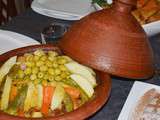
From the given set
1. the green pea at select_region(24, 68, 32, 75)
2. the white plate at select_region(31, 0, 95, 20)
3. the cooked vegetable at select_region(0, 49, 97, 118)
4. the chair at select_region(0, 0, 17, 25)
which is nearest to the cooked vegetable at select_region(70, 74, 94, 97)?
the cooked vegetable at select_region(0, 49, 97, 118)

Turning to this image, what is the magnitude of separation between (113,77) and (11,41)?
364mm

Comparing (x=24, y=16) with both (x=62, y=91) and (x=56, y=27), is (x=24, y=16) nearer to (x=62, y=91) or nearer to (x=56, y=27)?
(x=56, y=27)

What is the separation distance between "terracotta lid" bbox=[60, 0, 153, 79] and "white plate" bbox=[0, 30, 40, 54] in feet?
1.13

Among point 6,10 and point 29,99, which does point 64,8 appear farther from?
point 29,99

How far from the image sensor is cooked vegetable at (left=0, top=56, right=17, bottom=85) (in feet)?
3.27

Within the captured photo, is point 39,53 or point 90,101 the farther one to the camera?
point 39,53

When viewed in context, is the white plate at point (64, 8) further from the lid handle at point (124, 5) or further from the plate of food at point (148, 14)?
the lid handle at point (124, 5)

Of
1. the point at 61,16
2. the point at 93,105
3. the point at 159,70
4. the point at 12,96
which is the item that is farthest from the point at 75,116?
the point at 61,16

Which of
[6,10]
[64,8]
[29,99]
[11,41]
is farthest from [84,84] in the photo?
[6,10]

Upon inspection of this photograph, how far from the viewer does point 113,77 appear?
1.19m

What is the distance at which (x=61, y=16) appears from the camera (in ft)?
4.83

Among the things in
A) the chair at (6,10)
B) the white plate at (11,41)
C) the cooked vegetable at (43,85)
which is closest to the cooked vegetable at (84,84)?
the cooked vegetable at (43,85)

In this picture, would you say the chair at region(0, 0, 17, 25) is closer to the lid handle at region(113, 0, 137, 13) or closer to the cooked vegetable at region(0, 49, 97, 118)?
the cooked vegetable at region(0, 49, 97, 118)

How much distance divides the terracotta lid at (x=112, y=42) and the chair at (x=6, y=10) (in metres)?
1.02
